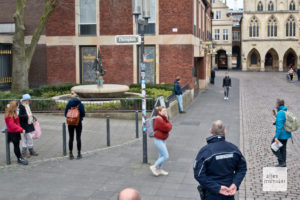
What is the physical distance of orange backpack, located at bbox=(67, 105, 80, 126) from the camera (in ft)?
32.0

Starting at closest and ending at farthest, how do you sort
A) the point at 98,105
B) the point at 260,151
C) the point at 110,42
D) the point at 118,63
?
the point at 260,151 → the point at 98,105 → the point at 110,42 → the point at 118,63

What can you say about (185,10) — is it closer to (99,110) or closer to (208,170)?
(99,110)

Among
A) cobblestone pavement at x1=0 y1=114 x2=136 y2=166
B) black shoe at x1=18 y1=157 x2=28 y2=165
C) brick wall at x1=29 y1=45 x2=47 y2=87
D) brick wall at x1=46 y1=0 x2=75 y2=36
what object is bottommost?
black shoe at x1=18 y1=157 x2=28 y2=165

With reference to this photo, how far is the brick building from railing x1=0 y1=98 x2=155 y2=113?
23.8 ft

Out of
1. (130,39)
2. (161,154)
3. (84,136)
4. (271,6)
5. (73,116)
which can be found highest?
(271,6)

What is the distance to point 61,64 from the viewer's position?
24.2m

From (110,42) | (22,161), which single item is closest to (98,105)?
(22,161)

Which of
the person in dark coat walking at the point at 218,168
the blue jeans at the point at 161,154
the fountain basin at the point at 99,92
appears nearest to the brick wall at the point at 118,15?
the fountain basin at the point at 99,92

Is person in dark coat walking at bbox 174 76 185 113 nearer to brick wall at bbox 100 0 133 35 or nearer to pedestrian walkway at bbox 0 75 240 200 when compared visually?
pedestrian walkway at bbox 0 75 240 200

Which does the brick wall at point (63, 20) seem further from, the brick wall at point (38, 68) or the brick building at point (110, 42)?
the brick wall at point (38, 68)

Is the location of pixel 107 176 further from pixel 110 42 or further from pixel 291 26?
pixel 291 26

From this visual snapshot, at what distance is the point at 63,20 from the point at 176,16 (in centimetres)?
681

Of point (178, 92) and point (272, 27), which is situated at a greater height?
point (272, 27)

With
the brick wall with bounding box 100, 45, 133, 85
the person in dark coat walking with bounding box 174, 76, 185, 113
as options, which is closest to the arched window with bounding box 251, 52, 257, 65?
the brick wall with bounding box 100, 45, 133, 85
